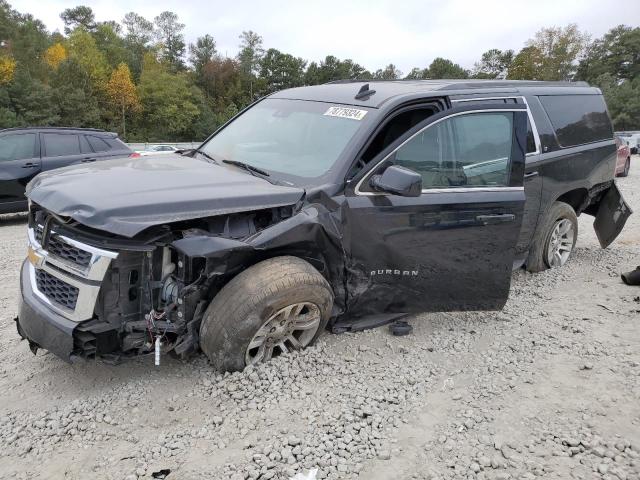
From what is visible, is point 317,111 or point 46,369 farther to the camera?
point 317,111

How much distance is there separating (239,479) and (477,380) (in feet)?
5.95

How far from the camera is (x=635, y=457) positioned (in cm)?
285

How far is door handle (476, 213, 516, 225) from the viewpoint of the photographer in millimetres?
4109

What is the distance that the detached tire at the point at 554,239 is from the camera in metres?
5.73

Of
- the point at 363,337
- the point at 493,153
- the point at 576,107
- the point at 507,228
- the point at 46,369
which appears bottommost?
the point at 46,369

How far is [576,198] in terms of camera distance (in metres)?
6.14

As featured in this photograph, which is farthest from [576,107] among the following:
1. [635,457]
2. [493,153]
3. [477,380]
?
[635,457]

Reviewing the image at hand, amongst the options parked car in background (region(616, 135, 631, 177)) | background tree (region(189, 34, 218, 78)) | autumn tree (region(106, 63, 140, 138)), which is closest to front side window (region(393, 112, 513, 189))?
parked car in background (region(616, 135, 631, 177))

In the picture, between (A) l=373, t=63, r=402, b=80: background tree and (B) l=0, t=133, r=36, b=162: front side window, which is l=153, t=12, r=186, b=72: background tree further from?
(B) l=0, t=133, r=36, b=162: front side window

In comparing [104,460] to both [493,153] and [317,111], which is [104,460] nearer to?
[317,111]

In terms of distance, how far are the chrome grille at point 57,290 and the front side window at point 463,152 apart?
91.2 inches

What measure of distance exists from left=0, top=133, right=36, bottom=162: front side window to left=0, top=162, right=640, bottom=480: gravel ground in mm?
5771

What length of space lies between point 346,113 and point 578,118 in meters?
3.16

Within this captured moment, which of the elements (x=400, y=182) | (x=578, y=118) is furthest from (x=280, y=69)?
(x=400, y=182)
